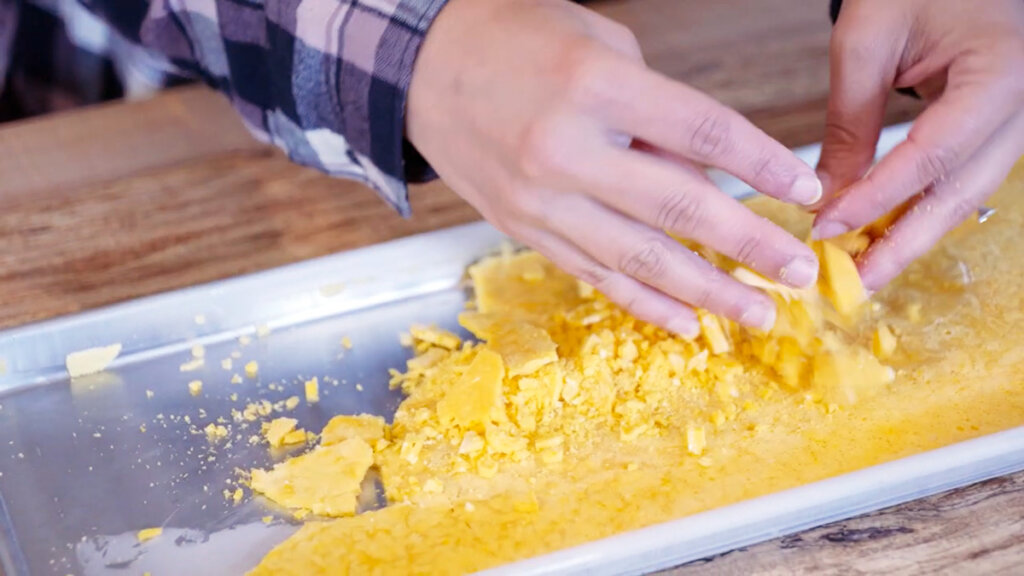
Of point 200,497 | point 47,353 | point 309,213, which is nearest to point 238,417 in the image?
point 200,497

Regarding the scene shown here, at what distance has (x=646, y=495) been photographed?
74 centimetres

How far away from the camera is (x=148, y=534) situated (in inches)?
29.5

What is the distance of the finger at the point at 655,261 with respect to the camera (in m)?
0.75

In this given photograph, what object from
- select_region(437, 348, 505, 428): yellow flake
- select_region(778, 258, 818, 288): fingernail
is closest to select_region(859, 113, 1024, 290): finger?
select_region(778, 258, 818, 288): fingernail

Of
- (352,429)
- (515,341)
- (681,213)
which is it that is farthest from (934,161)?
(352,429)

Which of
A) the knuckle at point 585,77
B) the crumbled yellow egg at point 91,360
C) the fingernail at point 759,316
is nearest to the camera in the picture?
the knuckle at point 585,77

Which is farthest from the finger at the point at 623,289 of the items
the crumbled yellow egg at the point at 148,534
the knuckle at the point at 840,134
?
the crumbled yellow egg at the point at 148,534

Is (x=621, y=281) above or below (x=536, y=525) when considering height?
above

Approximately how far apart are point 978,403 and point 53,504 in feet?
2.45

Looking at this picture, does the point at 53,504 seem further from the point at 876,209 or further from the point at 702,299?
the point at 876,209

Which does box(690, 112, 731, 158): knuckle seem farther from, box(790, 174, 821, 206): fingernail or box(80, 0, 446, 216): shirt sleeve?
box(80, 0, 446, 216): shirt sleeve

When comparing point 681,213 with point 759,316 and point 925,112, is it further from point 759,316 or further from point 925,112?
point 925,112

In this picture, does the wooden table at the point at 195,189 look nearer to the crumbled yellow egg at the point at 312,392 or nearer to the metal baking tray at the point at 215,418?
the metal baking tray at the point at 215,418

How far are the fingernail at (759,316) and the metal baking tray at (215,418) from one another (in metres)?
0.15
